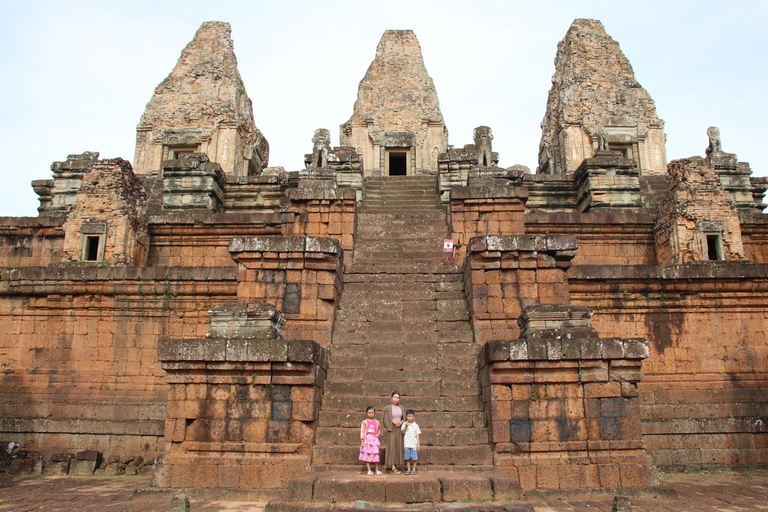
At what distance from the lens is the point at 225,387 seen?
669 cm

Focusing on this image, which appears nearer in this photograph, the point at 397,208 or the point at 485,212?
the point at 485,212

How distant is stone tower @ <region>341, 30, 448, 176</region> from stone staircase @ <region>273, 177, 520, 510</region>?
13982 millimetres

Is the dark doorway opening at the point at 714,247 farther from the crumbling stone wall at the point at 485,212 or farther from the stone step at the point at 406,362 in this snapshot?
the stone step at the point at 406,362

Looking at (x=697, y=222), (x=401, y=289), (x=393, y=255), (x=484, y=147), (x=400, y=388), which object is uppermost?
(x=484, y=147)

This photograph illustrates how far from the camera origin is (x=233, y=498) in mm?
6195

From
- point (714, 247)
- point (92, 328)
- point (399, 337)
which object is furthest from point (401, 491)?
point (714, 247)

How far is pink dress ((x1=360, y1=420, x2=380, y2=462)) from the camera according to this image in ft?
20.1

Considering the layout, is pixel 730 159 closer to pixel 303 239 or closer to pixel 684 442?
pixel 684 442

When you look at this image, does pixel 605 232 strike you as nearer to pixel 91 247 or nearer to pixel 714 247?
pixel 714 247

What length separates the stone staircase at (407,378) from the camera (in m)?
5.69

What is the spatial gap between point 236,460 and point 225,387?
0.81 metres

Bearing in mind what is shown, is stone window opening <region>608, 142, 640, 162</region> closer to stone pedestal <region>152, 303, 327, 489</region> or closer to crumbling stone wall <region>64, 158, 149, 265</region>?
crumbling stone wall <region>64, 158, 149, 265</region>

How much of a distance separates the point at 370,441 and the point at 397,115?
21246mm

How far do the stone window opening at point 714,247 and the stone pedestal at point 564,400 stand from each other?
21.2 ft
